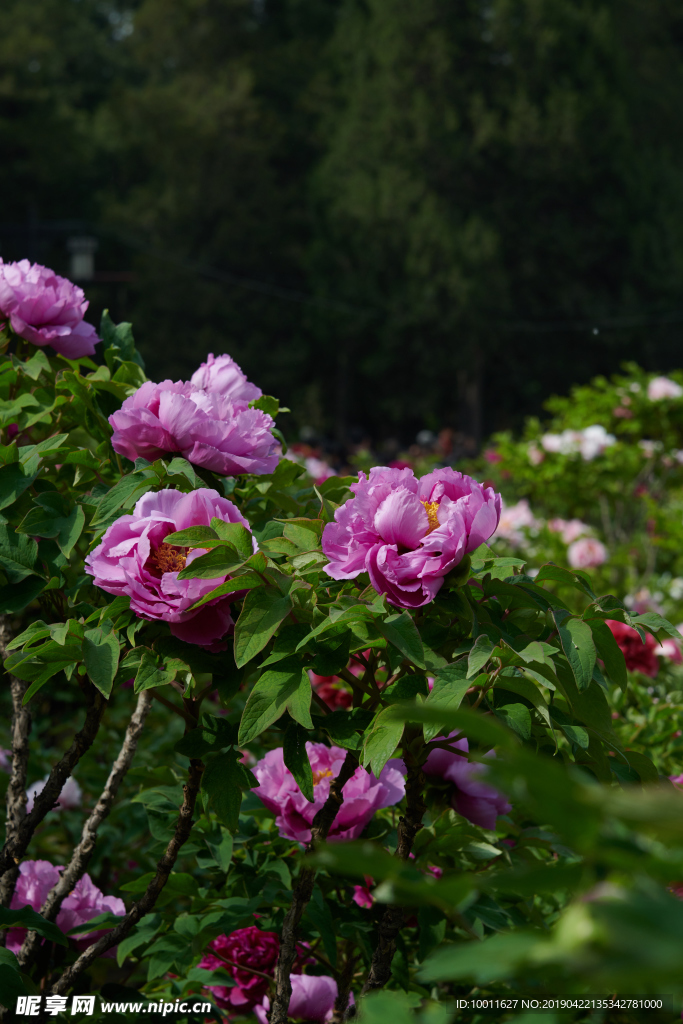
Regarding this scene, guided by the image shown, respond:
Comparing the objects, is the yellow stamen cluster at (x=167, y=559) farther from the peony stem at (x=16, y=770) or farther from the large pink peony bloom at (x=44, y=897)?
the large pink peony bloom at (x=44, y=897)

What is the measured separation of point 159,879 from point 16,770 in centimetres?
24

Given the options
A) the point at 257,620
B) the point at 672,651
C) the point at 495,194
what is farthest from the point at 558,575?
the point at 495,194

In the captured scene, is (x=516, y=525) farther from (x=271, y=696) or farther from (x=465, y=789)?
(x=271, y=696)

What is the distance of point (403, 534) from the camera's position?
0.84 metres

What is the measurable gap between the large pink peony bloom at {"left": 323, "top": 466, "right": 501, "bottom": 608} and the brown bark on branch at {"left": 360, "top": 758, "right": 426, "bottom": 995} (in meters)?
0.22

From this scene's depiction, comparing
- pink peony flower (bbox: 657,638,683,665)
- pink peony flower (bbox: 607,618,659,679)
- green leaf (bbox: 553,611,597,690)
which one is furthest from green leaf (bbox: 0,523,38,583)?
pink peony flower (bbox: 657,638,683,665)

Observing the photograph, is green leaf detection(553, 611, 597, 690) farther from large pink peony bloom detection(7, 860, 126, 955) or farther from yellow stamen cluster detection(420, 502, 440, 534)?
large pink peony bloom detection(7, 860, 126, 955)

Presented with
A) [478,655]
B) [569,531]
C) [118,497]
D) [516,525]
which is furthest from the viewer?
[516,525]

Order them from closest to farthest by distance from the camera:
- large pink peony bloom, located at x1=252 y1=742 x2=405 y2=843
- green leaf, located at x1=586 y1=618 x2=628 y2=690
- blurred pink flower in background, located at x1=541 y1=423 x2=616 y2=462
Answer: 1. green leaf, located at x1=586 y1=618 x2=628 y2=690
2. large pink peony bloom, located at x1=252 y1=742 x2=405 y2=843
3. blurred pink flower in background, located at x1=541 y1=423 x2=616 y2=462

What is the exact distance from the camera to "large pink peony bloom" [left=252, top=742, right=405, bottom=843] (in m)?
1.09

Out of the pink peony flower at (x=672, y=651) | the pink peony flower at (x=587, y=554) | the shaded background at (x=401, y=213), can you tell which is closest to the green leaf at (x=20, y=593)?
the pink peony flower at (x=672, y=651)

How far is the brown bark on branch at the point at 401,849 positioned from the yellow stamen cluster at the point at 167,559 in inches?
11.9

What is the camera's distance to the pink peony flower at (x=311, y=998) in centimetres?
109

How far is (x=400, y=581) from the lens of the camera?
0.83 m
